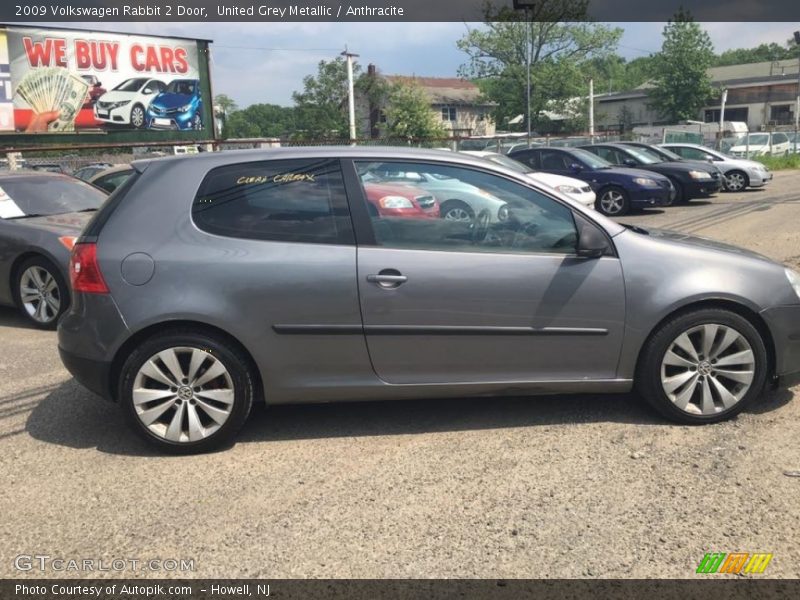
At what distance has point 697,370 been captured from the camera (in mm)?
3848

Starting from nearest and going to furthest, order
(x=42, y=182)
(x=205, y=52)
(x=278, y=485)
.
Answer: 1. (x=278, y=485)
2. (x=42, y=182)
3. (x=205, y=52)

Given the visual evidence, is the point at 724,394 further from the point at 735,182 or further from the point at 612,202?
the point at 735,182

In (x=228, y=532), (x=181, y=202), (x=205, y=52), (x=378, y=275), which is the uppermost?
(x=205, y=52)

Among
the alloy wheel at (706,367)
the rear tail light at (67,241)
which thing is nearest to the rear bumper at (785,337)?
the alloy wheel at (706,367)

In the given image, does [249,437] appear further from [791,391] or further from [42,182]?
Answer: [42,182]

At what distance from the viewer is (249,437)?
3994mm

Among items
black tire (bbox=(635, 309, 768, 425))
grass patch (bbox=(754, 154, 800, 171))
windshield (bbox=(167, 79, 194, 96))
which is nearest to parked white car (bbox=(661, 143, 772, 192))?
grass patch (bbox=(754, 154, 800, 171))

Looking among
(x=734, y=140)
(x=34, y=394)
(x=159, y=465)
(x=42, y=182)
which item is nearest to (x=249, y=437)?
(x=159, y=465)

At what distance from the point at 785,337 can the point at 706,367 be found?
1.62 feet

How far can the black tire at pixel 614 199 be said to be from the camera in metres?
14.6

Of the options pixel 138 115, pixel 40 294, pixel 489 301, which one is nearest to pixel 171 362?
pixel 489 301

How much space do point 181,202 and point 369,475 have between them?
71.0 inches

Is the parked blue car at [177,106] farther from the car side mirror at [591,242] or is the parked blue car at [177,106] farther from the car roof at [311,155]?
the car side mirror at [591,242]

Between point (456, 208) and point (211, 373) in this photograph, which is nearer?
point (211, 373)
